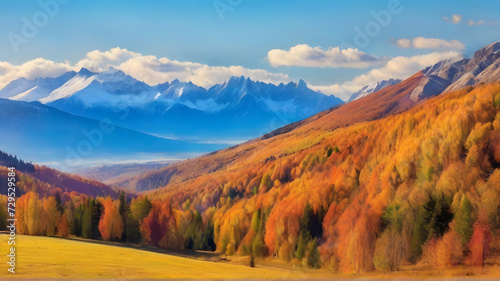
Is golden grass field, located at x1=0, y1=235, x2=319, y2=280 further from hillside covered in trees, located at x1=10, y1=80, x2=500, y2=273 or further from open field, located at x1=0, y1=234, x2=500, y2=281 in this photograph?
hillside covered in trees, located at x1=10, y1=80, x2=500, y2=273

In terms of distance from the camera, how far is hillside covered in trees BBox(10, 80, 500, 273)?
104188 millimetres

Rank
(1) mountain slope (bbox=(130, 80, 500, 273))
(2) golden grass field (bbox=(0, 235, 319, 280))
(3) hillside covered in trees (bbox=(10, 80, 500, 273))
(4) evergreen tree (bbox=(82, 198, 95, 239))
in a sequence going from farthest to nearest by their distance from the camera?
(4) evergreen tree (bbox=(82, 198, 95, 239))
(1) mountain slope (bbox=(130, 80, 500, 273))
(3) hillside covered in trees (bbox=(10, 80, 500, 273))
(2) golden grass field (bbox=(0, 235, 319, 280))

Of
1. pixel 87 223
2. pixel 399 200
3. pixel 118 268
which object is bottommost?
pixel 118 268

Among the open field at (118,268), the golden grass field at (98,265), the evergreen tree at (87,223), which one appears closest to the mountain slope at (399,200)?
the open field at (118,268)

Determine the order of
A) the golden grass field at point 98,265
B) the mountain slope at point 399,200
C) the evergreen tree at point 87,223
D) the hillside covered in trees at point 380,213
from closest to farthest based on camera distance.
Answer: the golden grass field at point 98,265 → the hillside covered in trees at point 380,213 → the mountain slope at point 399,200 → the evergreen tree at point 87,223

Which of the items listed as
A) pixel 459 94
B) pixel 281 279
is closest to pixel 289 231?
pixel 281 279

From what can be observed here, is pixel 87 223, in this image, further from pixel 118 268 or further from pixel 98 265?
pixel 118 268

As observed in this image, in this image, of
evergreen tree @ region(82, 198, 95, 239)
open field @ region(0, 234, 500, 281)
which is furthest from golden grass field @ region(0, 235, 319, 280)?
evergreen tree @ region(82, 198, 95, 239)

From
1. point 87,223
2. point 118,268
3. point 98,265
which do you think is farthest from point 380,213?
point 87,223

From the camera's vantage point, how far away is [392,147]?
184625 millimetres

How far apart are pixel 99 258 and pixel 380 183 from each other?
8296 cm

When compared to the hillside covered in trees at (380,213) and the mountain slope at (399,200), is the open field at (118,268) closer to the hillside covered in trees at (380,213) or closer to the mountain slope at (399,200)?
the hillside covered in trees at (380,213)

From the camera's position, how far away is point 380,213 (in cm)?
12294

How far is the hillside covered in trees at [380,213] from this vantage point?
104188mm
